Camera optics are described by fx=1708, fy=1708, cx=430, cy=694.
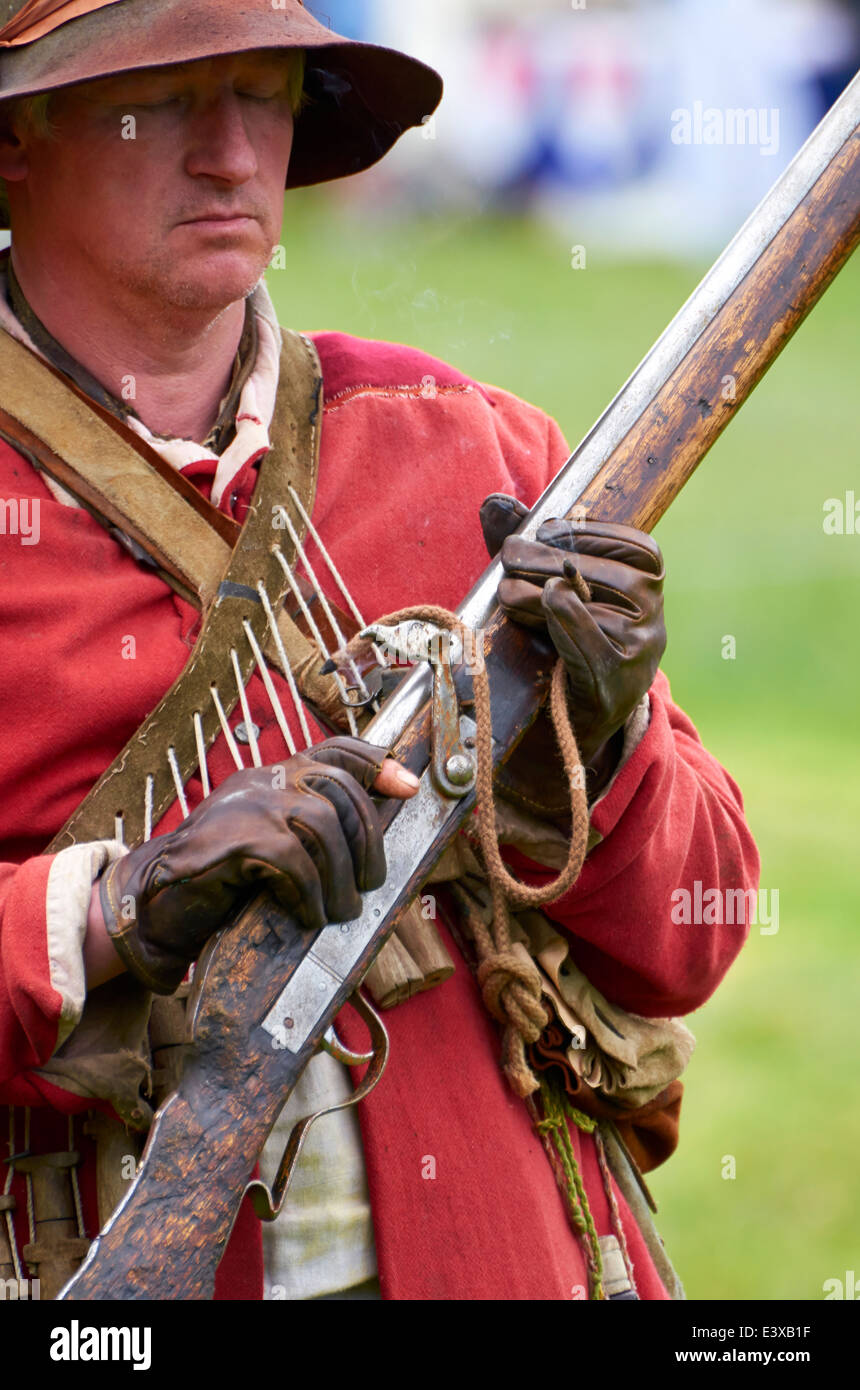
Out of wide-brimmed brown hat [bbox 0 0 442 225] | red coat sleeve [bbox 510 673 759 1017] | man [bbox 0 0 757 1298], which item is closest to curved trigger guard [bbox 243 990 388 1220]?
man [bbox 0 0 757 1298]

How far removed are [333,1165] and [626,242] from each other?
10.5 metres

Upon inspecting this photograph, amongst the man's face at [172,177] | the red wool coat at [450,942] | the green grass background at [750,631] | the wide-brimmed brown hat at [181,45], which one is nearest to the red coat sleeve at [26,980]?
the red wool coat at [450,942]

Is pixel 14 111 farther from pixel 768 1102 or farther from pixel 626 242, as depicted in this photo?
pixel 626 242

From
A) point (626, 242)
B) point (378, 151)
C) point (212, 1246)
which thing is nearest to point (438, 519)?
point (378, 151)

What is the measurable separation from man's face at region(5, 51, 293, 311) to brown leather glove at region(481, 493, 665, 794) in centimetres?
65

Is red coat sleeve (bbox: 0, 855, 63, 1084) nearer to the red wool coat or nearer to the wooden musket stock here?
the red wool coat

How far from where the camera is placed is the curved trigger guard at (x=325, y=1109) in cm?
219

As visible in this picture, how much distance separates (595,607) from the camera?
2.34 m

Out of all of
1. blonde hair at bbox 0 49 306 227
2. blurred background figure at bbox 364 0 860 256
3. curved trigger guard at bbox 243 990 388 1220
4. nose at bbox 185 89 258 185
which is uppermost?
blurred background figure at bbox 364 0 860 256

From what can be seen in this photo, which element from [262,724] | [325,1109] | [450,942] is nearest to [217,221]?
[262,724]

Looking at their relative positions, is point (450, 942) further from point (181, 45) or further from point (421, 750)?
point (181, 45)

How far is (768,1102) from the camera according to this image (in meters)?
6.42

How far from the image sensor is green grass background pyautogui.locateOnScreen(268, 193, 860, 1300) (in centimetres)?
557

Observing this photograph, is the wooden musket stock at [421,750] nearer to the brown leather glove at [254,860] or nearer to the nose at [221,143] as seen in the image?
the brown leather glove at [254,860]
